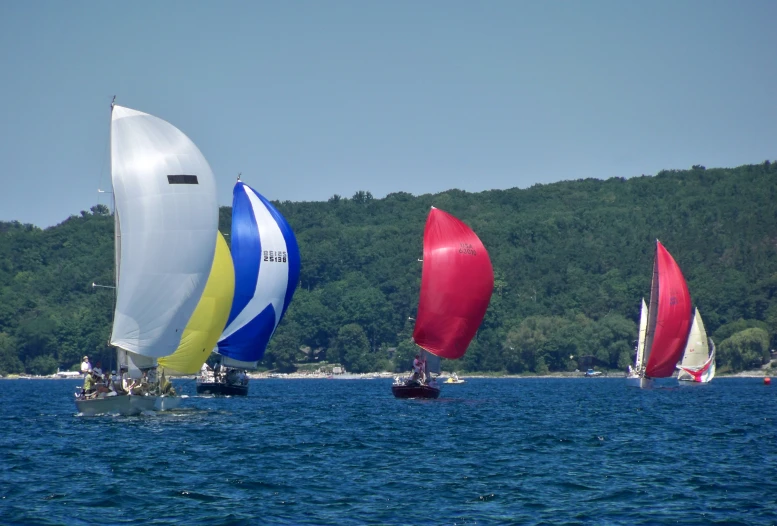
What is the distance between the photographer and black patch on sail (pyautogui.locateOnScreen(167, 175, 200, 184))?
139ft

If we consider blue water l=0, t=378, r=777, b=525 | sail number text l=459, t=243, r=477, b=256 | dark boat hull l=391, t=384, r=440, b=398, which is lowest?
blue water l=0, t=378, r=777, b=525

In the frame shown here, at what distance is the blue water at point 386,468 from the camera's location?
2381cm

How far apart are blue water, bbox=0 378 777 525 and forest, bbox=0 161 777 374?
9538 cm

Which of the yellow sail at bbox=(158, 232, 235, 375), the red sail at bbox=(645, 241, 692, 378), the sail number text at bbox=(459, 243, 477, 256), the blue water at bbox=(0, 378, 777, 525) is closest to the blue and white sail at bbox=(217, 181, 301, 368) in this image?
the yellow sail at bbox=(158, 232, 235, 375)

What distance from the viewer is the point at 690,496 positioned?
1022 inches

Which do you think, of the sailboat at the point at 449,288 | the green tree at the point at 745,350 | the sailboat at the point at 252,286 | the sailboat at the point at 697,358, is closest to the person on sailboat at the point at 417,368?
the sailboat at the point at 449,288

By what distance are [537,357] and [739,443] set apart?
114 metres

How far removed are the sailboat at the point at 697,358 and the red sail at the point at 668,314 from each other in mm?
13662

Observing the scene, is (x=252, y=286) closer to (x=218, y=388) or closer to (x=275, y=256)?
(x=275, y=256)

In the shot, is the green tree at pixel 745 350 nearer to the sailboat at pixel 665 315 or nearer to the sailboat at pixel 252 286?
the sailboat at pixel 665 315

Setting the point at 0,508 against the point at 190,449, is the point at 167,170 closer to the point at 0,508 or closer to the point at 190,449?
the point at 190,449

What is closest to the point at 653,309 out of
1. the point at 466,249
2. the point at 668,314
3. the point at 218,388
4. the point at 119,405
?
the point at 668,314

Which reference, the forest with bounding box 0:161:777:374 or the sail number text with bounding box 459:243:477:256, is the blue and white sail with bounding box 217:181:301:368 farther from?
the forest with bounding box 0:161:777:374

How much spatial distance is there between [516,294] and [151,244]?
13725 centimetres
